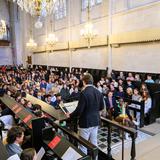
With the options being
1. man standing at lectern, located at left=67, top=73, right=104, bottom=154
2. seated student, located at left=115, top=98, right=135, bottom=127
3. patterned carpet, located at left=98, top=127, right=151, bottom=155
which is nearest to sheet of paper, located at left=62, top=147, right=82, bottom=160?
man standing at lectern, located at left=67, top=73, right=104, bottom=154

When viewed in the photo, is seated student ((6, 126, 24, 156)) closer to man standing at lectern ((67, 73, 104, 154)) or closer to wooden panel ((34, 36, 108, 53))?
man standing at lectern ((67, 73, 104, 154))

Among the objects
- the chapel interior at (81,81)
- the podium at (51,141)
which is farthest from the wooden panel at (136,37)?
the podium at (51,141)

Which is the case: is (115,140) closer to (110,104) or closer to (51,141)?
(110,104)

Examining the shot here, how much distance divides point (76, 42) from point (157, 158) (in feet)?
36.3

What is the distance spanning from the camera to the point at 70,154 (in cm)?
219

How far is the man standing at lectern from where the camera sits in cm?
282

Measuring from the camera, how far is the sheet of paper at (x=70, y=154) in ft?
6.95

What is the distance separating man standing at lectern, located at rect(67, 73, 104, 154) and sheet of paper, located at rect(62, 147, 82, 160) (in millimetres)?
685

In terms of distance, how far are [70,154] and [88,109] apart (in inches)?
32.8

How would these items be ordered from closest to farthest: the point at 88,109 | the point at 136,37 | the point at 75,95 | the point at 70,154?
the point at 70,154 < the point at 88,109 < the point at 75,95 < the point at 136,37

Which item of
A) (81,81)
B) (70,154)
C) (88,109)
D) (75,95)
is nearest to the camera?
(70,154)

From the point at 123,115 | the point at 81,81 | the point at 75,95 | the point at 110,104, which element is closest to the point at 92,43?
the point at 75,95

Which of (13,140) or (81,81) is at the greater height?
(81,81)

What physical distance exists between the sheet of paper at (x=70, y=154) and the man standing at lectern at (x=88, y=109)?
685 mm
